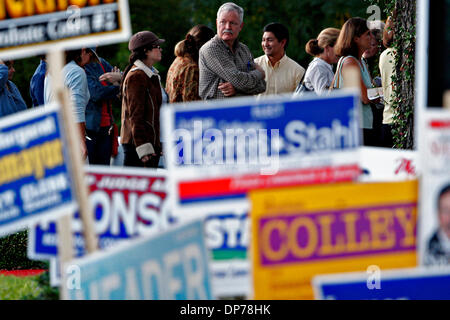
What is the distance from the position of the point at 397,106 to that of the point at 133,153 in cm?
236

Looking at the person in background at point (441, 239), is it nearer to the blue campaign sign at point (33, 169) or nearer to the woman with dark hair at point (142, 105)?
the blue campaign sign at point (33, 169)


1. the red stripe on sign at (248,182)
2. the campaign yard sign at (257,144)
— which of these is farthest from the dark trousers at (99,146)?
the red stripe on sign at (248,182)

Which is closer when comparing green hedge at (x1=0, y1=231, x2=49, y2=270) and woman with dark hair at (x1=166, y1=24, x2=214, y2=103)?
green hedge at (x1=0, y1=231, x2=49, y2=270)

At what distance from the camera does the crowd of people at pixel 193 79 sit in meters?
7.54

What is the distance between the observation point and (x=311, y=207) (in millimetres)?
3158

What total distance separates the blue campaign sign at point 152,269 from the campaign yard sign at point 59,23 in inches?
32.6

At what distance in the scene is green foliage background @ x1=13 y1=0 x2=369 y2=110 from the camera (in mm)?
17328

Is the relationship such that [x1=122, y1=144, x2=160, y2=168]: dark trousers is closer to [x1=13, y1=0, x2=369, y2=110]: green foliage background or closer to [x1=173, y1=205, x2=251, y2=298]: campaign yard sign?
[x1=173, y1=205, x2=251, y2=298]: campaign yard sign

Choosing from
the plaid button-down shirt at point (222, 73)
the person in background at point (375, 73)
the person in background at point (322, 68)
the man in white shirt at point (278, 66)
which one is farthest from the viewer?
the person in background at point (375, 73)

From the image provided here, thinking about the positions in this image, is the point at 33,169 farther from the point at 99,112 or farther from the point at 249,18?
the point at 249,18

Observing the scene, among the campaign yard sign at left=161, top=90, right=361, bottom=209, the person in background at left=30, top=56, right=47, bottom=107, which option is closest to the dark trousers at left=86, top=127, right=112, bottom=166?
the person in background at left=30, top=56, right=47, bottom=107

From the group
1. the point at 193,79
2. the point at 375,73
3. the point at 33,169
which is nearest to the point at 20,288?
the point at 33,169

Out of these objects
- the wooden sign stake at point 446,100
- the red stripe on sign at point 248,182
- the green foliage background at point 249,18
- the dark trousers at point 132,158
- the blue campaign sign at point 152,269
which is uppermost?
the green foliage background at point 249,18

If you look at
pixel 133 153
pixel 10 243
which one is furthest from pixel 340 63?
pixel 10 243
